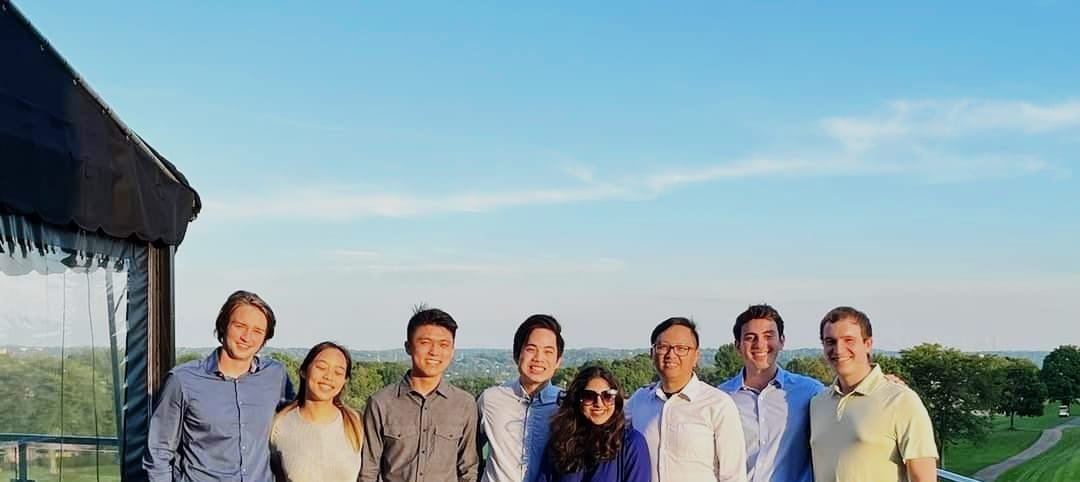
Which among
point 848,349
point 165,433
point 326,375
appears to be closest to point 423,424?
point 326,375

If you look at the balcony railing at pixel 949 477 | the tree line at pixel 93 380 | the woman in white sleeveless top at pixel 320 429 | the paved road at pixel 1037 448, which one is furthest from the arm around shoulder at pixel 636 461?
the paved road at pixel 1037 448

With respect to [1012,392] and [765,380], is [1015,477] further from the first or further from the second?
[765,380]

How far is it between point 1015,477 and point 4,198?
159 feet

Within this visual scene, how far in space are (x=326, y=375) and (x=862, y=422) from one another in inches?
70.0

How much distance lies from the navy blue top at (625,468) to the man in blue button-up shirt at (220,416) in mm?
1088

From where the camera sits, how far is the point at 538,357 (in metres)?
3.26

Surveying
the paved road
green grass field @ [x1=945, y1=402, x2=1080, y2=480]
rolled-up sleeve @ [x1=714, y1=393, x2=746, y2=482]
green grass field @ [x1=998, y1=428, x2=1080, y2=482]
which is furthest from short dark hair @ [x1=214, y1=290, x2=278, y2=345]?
the paved road

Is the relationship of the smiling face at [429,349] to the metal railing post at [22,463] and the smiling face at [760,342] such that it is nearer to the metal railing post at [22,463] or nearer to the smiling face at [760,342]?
the smiling face at [760,342]

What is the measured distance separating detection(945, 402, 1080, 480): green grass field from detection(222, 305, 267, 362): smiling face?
146 ft

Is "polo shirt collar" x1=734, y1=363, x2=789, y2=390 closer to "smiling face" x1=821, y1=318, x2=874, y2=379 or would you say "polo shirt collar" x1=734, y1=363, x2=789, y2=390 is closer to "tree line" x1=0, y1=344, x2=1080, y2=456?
"tree line" x1=0, y1=344, x2=1080, y2=456

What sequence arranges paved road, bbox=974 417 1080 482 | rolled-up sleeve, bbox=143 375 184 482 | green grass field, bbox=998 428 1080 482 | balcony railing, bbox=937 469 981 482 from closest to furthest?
1. rolled-up sleeve, bbox=143 375 184 482
2. balcony railing, bbox=937 469 981 482
3. green grass field, bbox=998 428 1080 482
4. paved road, bbox=974 417 1080 482

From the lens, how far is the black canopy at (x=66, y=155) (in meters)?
3.20

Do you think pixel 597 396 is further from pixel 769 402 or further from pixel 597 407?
pixel 769 402

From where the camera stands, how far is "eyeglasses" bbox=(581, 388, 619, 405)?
119 inches
